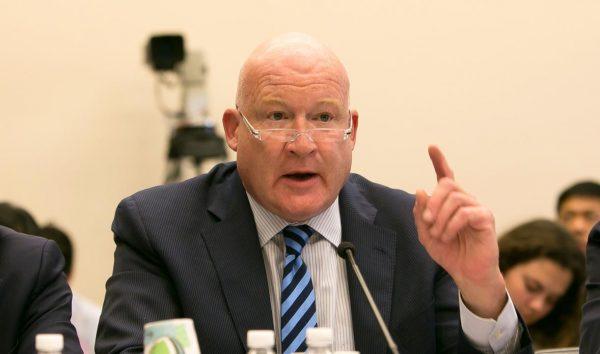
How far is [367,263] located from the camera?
290 centimetres

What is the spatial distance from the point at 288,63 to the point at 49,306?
89cm

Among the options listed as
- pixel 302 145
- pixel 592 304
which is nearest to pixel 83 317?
pixel 302 145

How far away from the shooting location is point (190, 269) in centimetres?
279

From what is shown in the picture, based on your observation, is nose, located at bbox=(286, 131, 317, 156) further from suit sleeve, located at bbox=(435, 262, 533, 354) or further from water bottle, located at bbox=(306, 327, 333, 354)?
water bottle, located at bbox=(306, 327, 333, 354)

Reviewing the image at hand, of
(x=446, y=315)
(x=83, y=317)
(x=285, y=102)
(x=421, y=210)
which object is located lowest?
(x=83, y=317)

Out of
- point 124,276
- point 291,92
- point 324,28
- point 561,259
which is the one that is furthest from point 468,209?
point 324,28

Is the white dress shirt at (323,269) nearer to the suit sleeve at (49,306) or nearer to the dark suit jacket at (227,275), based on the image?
the dark suit jacket at (227,275)

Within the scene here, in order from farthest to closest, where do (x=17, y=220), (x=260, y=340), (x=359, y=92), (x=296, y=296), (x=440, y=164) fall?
(x=359, y=92) → (x=17, y=220) → (x=296, y=296) → (x=440, y=164) → (x=260, y=340)

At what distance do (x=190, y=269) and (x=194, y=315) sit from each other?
131 mm

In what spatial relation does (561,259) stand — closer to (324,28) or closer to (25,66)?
(324,28)

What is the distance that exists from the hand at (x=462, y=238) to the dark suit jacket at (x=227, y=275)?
0.47 feet

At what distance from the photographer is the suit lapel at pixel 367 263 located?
278 cm

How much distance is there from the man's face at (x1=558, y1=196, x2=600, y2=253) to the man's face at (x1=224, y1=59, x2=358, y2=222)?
128 inches

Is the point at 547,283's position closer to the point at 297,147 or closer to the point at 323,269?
the point at 323,269
